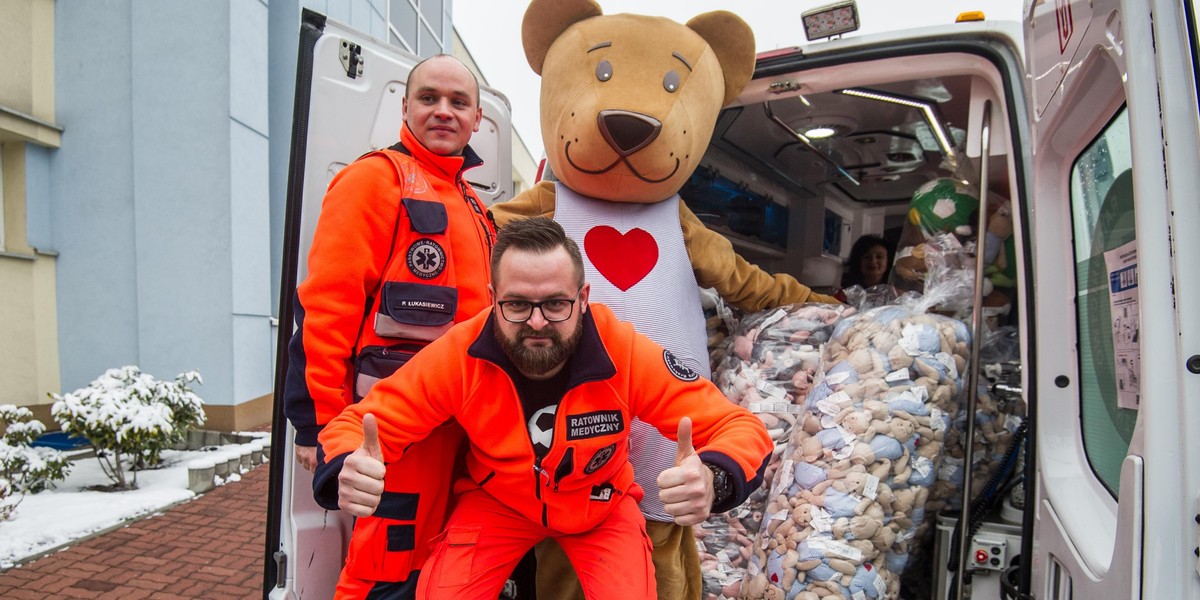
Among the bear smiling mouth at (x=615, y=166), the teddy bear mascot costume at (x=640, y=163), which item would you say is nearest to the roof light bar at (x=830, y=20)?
the teddy bear mascot costume at (x=640, y=163)

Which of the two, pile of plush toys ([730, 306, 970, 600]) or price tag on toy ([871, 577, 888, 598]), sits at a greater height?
pile of plush toys ([730, 306, 970, 600])

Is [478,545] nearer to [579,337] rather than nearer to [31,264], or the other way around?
[579,337]

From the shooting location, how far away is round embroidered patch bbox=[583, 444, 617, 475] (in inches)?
72.5

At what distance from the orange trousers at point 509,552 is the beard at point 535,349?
451mm

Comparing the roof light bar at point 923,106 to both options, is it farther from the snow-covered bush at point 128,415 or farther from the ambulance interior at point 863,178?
the snow-covered bush at point 128,415

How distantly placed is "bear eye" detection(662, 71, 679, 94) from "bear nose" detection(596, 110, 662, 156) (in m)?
0.17

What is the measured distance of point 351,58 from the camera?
2.21m

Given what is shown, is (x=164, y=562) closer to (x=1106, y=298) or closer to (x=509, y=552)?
(x=509, y=552)

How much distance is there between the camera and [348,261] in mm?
1917

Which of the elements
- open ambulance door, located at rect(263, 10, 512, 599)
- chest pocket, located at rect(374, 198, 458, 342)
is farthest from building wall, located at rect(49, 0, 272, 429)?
chest pocket, located at rect(374, 198, 458, 342)

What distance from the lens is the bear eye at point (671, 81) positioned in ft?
7.82

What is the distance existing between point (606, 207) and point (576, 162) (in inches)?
8.7

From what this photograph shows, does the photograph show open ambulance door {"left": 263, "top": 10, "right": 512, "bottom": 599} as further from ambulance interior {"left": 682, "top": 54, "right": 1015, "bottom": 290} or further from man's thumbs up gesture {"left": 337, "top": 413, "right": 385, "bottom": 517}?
ambulance interior {"left": 682, "top": 54, "right": 1015, "bottom": 290}

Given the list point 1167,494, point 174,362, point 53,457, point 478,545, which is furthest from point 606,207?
point 174,362
